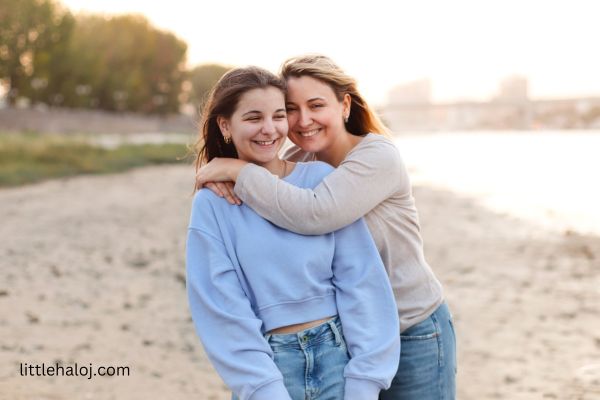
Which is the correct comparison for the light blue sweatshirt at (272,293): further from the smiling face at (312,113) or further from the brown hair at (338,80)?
the brown hair at (338,80)

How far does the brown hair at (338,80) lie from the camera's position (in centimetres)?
272

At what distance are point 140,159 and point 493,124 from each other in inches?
3785

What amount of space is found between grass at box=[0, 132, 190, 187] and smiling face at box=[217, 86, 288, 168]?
12981mm

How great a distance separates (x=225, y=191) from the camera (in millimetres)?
2580

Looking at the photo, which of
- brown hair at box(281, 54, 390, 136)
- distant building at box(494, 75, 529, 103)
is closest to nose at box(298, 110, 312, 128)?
brown hair at box(281, 54, 390, 136)

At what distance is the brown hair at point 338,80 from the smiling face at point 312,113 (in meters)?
0.02

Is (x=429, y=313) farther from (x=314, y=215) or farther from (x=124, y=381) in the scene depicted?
(x=124, y=381)

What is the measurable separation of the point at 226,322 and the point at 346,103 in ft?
3.35

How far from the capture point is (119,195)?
1465cm

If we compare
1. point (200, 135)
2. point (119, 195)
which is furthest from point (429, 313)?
point (119, 195)

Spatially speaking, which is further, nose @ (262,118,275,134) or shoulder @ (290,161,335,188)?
shoulder @ (290,161,335,188)

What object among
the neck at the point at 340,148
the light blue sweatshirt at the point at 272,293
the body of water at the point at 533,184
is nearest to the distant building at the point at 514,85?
the body of water at the point at 533,184

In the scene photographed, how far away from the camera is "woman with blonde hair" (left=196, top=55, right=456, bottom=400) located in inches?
98.1

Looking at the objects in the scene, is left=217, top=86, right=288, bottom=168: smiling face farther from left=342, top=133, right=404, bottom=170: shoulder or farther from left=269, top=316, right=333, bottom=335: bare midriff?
left=269, top=316, right=333, bottom=335: bare midriff
